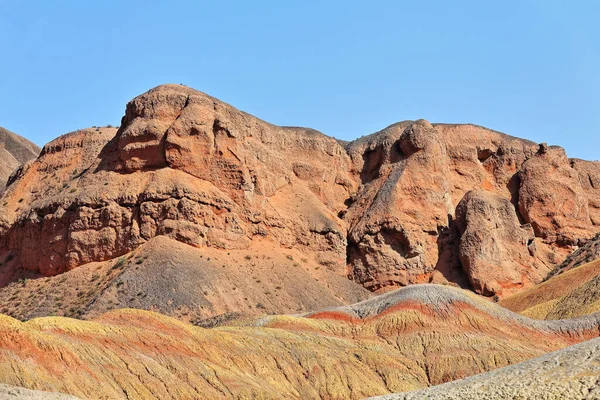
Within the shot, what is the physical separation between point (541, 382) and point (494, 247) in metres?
53.6

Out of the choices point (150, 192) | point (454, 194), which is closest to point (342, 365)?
point (150, 192)

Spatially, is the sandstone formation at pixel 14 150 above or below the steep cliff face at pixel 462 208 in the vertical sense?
above

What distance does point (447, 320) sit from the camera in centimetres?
6619

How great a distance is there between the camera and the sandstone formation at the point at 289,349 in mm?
44406

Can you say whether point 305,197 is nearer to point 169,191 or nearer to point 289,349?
point 169,191

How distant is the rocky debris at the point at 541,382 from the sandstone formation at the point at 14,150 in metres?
99.4

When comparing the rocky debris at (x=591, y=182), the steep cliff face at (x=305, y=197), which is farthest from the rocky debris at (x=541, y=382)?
the rocky debris at (x=591, y=182)

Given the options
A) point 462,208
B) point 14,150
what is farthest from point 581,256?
point 14,150

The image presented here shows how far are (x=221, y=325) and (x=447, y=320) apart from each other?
12.9 meters

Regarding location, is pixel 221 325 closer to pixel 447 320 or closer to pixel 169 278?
pixel 169 278

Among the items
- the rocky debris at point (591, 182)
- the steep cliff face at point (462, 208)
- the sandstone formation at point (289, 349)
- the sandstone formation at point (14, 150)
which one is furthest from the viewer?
the sandstone formation at point (14, 150)

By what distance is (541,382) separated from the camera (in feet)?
123

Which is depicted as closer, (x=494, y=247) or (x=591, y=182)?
(x=494, y=247)

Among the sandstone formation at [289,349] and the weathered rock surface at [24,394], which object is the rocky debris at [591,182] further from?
the weathered rock surface at [24,394]
